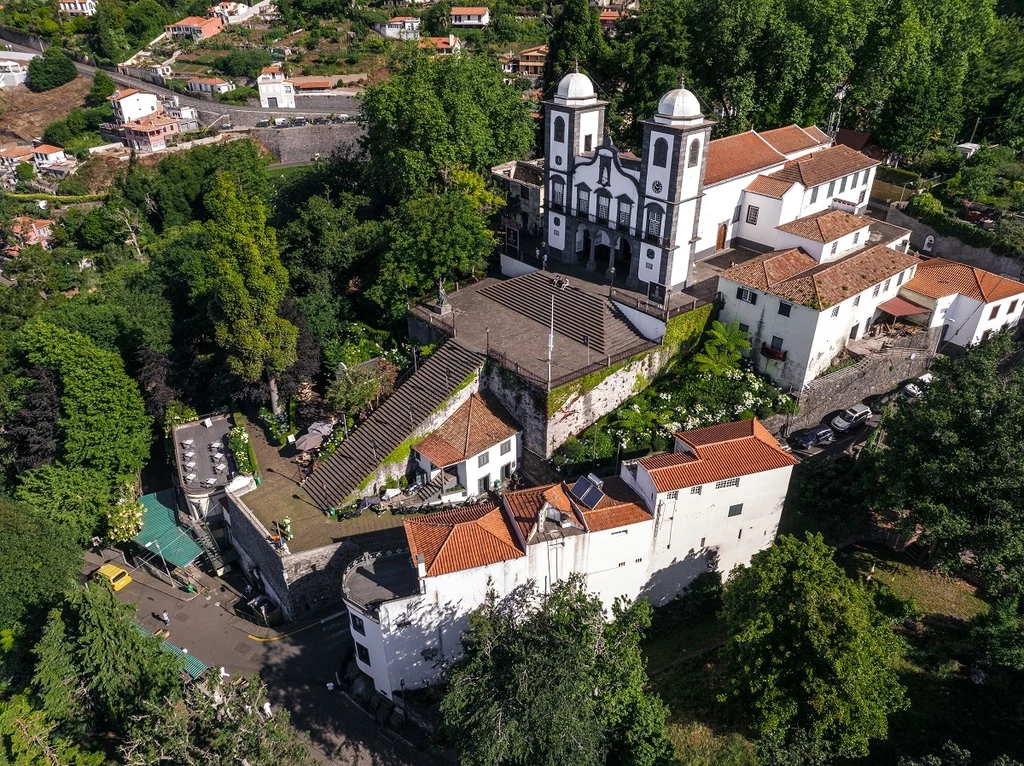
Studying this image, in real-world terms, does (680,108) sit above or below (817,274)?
above

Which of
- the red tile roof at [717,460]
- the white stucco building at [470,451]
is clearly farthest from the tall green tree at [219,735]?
the red tile roof at [717,460]

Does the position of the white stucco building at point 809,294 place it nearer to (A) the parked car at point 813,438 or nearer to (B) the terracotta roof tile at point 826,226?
(B) the terracotta roof tile at point 826,226

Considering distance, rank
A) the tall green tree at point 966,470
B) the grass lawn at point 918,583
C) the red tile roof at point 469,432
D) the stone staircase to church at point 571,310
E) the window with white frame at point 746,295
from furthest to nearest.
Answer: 1. the window with white frame at point 746,295
2. the stone staircase to church at point 571,310
3. the red tile roof at point 469,432
4. the grass lawn at point 918,583
5. the tall green tree at point 966,470

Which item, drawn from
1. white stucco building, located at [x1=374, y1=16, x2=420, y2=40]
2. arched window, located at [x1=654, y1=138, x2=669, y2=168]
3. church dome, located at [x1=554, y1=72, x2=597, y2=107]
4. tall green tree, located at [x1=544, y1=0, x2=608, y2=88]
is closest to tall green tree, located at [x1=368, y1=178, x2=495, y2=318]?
church dome, located at [x1=554, y1=72, x2=597, y2=107]

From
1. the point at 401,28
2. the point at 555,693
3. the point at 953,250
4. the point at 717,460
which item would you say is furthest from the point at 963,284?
the point at 401,28

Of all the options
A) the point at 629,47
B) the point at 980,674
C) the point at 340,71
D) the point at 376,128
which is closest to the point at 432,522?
the point at 980,674

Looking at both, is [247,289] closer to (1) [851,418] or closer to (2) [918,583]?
(1) [851,418]
